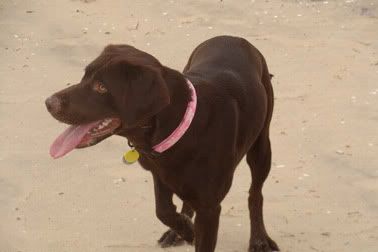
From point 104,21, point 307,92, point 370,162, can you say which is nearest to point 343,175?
point 370,162

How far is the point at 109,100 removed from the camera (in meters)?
3.77

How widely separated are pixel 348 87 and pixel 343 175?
162 cm

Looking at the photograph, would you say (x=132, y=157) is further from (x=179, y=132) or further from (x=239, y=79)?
(x=239, y=79)

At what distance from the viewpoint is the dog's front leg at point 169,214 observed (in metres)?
4.42

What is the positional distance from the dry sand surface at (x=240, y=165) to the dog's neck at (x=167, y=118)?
4.11ft

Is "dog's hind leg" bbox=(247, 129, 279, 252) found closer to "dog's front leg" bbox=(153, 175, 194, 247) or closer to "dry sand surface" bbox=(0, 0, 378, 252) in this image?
"dry sand surface" bbox=(0, 0, 378, 252)

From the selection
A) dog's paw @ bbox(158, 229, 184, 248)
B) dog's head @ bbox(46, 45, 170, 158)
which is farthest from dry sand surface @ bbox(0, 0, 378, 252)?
dog's head @ bbox(46, 45, 170, 158)

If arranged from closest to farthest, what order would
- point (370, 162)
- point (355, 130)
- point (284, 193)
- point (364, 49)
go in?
point (284, 193) → point (370, 162) → point (355, 130) → point (364, 49)

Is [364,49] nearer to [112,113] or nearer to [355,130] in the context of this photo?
[355,130]

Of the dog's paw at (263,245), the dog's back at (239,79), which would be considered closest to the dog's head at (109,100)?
the dog's back at (239,79)

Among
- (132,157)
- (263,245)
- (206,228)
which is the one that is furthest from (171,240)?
(132,157)

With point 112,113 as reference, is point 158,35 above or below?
below

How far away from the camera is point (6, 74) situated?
773cm

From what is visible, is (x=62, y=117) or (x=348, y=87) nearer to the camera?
(x=62, y=117)
